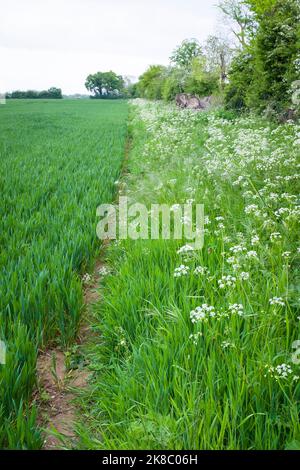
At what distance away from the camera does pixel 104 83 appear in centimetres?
10044

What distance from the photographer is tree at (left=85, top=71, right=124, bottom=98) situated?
99.2 meters

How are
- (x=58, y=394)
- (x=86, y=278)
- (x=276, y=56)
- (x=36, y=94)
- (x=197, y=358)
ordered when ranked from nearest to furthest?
(x=197, y=358), (x=58, y=394), (x=86, y=278), (x=276, y=56), (x=36, y=94)

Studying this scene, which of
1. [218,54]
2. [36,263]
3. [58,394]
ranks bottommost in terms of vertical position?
[58,394]

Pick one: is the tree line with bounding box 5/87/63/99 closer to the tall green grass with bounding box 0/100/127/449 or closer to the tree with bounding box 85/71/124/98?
the tree with bounding box 85/71/124/98

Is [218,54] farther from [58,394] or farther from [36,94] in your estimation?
[36,94]

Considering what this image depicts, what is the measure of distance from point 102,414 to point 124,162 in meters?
9.19

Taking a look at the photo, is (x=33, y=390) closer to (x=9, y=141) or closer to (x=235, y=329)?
(x=235, y=329)

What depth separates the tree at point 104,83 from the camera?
99.2m

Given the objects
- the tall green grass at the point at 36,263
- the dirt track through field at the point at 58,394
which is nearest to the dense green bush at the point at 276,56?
the tall green grass at the point at 36,263

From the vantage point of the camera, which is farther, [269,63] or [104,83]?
[104,83]

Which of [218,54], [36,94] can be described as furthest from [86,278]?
[36,94]

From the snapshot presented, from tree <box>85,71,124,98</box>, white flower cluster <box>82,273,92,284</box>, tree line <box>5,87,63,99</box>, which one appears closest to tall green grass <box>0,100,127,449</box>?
white flower cluster <box>82,273,92,284</box>

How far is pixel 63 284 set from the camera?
3322 millimetres
